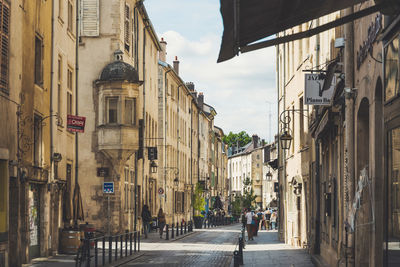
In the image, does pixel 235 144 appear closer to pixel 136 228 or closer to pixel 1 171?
pixel 136 228

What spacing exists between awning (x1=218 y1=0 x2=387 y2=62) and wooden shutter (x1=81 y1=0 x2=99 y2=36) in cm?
3252

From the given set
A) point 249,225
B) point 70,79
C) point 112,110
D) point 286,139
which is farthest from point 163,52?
point 286,139

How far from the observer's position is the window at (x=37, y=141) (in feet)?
77.7

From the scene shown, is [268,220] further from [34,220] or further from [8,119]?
[8,119]

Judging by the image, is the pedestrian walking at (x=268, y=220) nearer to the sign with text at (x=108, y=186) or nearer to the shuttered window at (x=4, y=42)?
the sign with text at (x=108, y=186)

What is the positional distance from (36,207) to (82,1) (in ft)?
56.6

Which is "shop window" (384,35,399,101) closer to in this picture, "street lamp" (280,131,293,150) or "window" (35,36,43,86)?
"window" (35,36,43,86)

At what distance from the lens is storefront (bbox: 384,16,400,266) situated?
7969 millimetres

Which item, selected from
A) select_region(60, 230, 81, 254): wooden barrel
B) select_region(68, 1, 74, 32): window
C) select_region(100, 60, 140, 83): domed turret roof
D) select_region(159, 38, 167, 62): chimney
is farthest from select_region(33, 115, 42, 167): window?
select_region(159, 38, 167, 62): chimney

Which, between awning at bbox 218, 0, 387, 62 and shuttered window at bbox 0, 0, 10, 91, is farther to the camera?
shuttered window at bbox 0, 0, 10, 91

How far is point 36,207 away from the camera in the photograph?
78.6ft

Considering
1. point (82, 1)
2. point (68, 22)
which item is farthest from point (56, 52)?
point (82, 1)

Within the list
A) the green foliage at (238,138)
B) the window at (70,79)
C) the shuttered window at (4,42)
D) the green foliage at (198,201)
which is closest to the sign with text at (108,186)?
the window at (70,79)

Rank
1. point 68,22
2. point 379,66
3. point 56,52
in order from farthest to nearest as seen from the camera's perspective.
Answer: point 68,22, point 56,52, point 379,66
